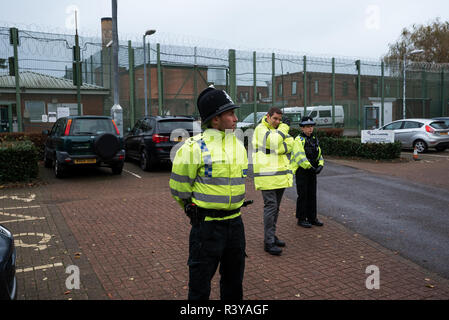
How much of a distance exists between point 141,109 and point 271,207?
15.1 meters

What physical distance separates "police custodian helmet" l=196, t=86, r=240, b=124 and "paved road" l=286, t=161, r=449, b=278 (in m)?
3.49

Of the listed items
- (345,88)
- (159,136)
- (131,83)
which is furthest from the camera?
(345,88)

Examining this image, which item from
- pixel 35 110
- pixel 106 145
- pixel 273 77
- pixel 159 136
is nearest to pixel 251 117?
pixel 273 77

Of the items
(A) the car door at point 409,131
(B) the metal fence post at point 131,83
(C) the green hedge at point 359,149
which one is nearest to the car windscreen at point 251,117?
(C) the green hedge at point 359,149

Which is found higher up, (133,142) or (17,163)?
Answer: (133,142)

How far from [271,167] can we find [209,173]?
8.19 ft

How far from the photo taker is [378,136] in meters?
14.6

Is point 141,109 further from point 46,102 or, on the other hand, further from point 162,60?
point 46,102

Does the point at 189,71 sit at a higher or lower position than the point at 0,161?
higher

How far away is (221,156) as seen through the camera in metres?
3.28

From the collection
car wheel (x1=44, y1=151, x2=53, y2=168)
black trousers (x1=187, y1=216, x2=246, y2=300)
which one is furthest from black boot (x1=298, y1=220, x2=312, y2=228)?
car wheel (x1=44, y1=151, x2=53, y2=168)

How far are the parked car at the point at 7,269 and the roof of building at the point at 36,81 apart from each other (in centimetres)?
1399

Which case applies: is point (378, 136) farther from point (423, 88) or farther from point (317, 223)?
point (423, 88)
